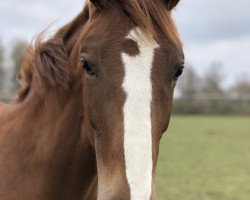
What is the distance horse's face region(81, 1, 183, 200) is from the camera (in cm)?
204

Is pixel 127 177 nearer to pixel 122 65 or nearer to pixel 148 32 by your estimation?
pixel 122 65

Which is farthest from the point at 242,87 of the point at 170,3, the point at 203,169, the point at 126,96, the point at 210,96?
the point at 126,96

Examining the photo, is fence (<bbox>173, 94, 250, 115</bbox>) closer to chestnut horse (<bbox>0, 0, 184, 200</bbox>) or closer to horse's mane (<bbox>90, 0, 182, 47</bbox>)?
chestnut horse (<bbox>0, 0, 184, 200</bbox>)

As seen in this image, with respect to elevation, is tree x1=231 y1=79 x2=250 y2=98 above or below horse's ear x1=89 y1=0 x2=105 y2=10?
below

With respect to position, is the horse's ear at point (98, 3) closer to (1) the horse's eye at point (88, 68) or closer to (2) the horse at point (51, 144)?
(1) the horse's eye at point (88, 68)

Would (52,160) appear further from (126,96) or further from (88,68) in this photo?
(126,96)

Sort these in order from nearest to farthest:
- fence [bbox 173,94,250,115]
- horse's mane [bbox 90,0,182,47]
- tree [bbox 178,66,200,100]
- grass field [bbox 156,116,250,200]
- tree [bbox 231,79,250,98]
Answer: horse's mane [bbox 90,0,182,47], grass field [bbox 156,116,250,200], fence [bbox 173,94,250,115], tree [bbox 178,66,200,100], tree [bbox 231,79,250,98]

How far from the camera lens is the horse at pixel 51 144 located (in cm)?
295

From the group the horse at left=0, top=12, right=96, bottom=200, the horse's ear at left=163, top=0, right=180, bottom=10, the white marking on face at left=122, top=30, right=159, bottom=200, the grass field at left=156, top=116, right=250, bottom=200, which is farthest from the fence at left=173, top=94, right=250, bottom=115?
the white marking on face at left=122, top=30, right=159, bottom=200

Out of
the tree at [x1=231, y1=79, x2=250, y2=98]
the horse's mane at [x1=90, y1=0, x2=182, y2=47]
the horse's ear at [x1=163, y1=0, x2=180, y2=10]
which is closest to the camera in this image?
the horse's mane at [x1=90, y1=0, x2=182, y2=47]

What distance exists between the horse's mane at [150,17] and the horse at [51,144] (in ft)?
2.39

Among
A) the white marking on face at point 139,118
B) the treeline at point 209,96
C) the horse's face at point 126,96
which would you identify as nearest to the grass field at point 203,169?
the horse's face at point 126,96

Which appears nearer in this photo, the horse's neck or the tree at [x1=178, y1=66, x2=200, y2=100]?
the horse's neck

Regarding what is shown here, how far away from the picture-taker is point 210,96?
4347 centimetres
